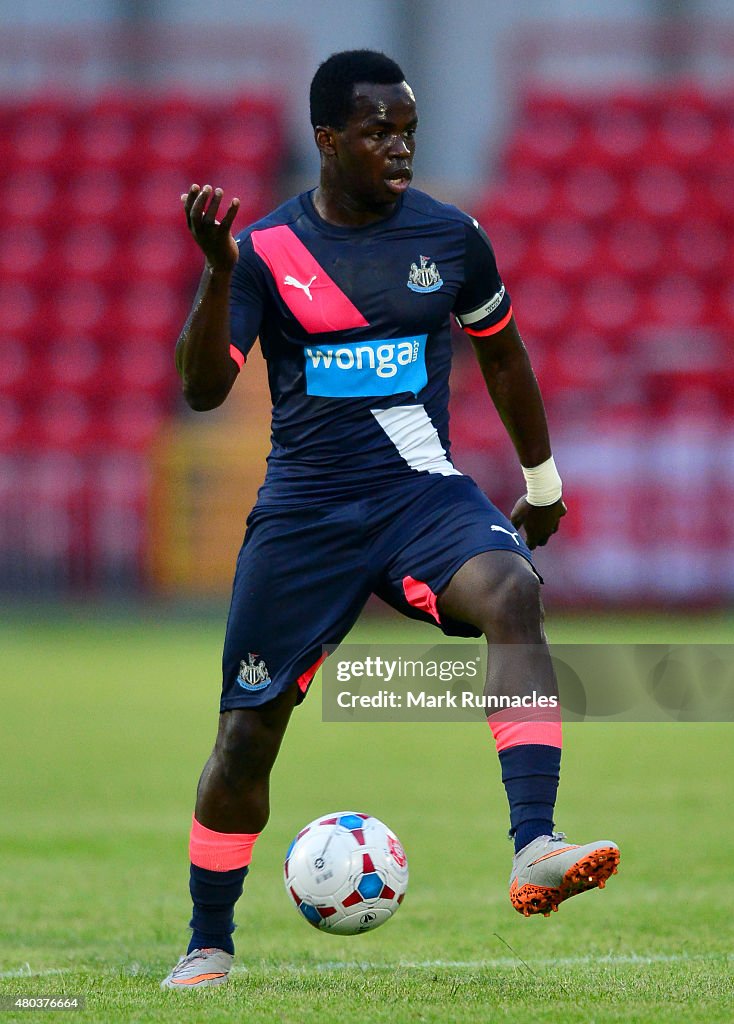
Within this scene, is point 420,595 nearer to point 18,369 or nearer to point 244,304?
point 244,304

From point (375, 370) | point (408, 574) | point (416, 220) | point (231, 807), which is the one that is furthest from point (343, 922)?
point (416, 220)

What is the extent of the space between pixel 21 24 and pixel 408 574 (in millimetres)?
19090

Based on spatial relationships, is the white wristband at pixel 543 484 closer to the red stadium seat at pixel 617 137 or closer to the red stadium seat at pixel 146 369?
the red stadium seat at pixel 146 369

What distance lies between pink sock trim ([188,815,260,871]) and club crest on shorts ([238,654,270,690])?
1.40ft

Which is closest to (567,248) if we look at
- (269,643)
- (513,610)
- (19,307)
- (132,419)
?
(132,419)

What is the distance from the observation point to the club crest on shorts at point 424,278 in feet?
15.2

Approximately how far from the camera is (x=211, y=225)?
4219 mm

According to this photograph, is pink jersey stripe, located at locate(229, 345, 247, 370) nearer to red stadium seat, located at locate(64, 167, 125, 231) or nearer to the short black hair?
the short black hair

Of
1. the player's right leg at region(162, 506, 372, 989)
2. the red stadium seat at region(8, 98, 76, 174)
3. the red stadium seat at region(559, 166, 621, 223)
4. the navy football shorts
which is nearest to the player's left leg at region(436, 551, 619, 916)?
the navy football shorts

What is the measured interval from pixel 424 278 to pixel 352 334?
0.25 metres

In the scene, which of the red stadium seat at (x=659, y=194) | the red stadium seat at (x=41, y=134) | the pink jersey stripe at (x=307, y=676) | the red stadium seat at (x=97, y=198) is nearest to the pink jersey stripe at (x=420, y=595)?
the pink jersey stripe at (x=307, y=676)

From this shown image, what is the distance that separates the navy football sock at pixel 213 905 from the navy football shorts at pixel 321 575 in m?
0.48

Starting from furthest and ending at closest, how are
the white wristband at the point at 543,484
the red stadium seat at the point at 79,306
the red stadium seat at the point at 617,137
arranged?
the red stadium seat at the point at 79,306 < the red stadium seat at the point at 617,137 < the white wristband at the point at 543,484

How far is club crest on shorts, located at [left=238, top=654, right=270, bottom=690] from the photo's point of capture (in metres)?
4.50
